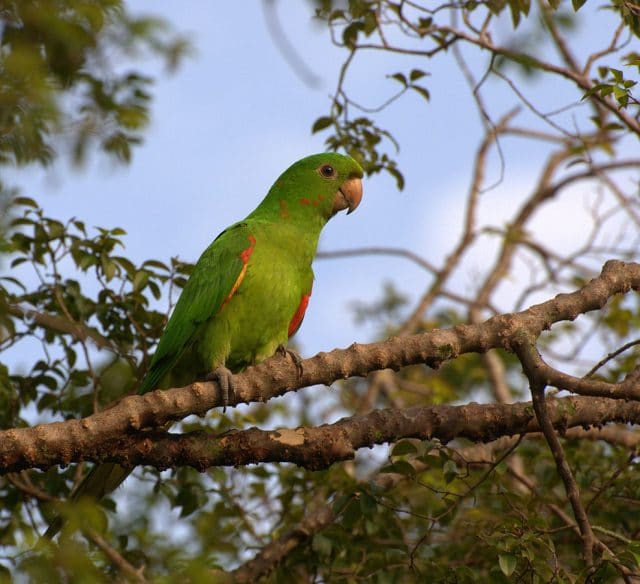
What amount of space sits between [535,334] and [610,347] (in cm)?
306

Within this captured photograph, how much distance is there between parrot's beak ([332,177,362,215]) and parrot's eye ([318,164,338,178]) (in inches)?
3.5

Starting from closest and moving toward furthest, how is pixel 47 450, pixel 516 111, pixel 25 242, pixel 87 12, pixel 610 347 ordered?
pixel 87 12 → pixel 47 450 → pixel 25 242 → pixel 610 347 → pixel 516 111

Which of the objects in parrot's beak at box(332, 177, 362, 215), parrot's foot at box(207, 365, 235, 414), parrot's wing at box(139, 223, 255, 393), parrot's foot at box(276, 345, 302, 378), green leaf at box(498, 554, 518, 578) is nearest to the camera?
green leaf at box(498, 554, 518, 578)

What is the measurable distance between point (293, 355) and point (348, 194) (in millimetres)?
1290

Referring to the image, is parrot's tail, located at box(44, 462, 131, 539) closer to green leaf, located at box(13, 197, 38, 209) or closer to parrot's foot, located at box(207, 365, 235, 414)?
parrot's foot, located at box(207, 365, 235, 414)

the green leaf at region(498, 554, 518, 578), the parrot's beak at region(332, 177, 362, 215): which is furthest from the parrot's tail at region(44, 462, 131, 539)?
the parrot's beak at region(332, 177, 362, 215)

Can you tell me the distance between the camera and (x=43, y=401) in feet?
14.1

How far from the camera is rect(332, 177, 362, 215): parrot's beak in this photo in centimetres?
479

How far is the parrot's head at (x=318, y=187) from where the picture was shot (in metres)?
4.69

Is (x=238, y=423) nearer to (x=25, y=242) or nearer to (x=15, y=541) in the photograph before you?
(x=15, y=541)

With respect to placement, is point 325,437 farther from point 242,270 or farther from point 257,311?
point 242,270

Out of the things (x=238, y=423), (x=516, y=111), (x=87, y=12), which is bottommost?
(x=87, y=12)

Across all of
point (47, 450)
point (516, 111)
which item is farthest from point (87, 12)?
point (516, 111)

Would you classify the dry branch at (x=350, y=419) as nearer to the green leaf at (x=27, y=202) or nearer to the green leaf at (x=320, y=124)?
the green leaf at (x=27, y=202)
